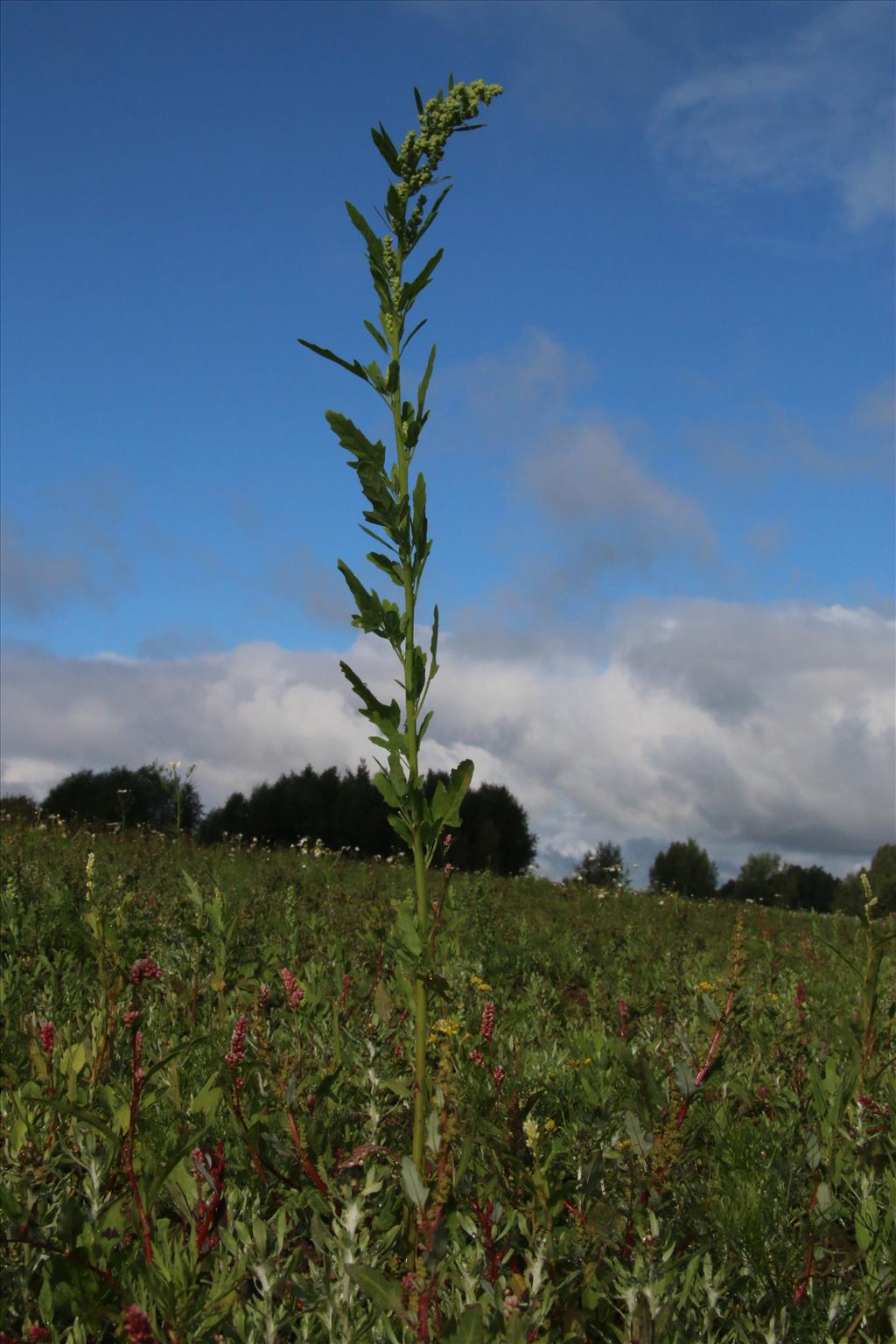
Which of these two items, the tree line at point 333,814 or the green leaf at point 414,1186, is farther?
the tree line at point 333,814

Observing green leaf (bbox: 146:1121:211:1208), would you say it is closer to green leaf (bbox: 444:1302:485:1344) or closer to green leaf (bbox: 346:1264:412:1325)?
green leaf (bbox: 346:1264:412:1325)

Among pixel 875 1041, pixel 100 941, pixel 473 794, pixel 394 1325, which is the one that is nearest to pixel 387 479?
pixel 100 941

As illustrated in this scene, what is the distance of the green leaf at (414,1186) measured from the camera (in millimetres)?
1823

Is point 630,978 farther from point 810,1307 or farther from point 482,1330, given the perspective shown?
point 482,1330

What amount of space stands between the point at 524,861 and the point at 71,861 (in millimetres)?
61872

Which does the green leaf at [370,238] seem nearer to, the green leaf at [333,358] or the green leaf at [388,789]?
the green leaf at [333,358]

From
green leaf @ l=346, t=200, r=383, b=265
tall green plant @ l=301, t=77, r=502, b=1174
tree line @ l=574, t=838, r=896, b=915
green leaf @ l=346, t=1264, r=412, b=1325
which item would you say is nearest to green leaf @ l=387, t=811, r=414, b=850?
tall green plant @ l=301, t=77, r=502, b=1174

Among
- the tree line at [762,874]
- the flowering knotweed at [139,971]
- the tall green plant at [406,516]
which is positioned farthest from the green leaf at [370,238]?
the tree line at [762,874]

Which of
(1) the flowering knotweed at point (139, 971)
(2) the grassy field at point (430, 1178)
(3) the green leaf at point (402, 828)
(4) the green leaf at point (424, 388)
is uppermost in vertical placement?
(4) the green leaf at point (424, 388)

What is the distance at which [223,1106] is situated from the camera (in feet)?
10.2

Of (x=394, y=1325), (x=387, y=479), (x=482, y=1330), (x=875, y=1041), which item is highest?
(x=387, y=479)

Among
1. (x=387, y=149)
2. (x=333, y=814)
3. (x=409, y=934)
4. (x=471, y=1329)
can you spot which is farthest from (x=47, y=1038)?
(x=333, y=814)

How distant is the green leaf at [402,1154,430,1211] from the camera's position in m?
1.82

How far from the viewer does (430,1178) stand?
2049 mm
